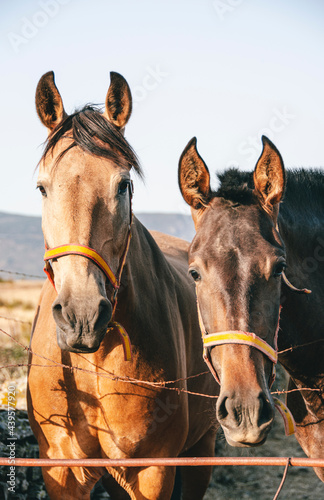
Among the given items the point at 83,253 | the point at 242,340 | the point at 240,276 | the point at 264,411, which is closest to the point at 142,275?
the point at 83,253

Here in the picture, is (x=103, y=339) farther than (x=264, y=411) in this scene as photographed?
Yes

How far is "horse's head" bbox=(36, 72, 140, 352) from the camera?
237cm

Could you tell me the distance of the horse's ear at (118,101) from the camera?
118 inches

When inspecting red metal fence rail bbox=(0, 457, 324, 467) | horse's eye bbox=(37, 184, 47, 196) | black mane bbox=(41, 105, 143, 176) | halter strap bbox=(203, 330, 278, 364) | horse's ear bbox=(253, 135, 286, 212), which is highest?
black mane bbox=(41, 105, 143, 176)

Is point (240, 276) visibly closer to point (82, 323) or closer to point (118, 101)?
point (82, 323)

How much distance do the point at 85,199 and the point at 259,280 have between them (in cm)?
Answer: 100

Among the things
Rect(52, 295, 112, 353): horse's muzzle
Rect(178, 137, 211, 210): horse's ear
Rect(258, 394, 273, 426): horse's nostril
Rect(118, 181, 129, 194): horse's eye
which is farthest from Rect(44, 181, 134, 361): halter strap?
Rect(258, 394, 273, 426): horse's nostril

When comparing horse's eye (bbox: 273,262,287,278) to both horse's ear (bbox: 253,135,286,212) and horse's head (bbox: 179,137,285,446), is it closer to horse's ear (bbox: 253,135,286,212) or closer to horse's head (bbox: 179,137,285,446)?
horse's head (bbox: 179,137,285,446)

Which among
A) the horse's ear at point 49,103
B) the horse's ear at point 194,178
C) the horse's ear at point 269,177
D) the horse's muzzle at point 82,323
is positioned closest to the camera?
the horse's muzzle at point 82,323

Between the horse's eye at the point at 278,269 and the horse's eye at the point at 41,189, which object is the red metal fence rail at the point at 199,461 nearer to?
the horse's eye at the point at 278,269

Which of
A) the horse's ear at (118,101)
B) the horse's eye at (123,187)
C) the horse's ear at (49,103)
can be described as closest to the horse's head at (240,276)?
the horse's eye at (123,187)

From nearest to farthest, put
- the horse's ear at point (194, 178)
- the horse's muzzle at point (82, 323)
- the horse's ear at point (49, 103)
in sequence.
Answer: the horse's muzzle at point (82, 323) < the horse's ear at point (194, 178) < the horse's ear at point (49, 103)

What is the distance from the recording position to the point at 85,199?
101 inches

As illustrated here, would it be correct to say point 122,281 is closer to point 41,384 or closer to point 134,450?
point 41,384
